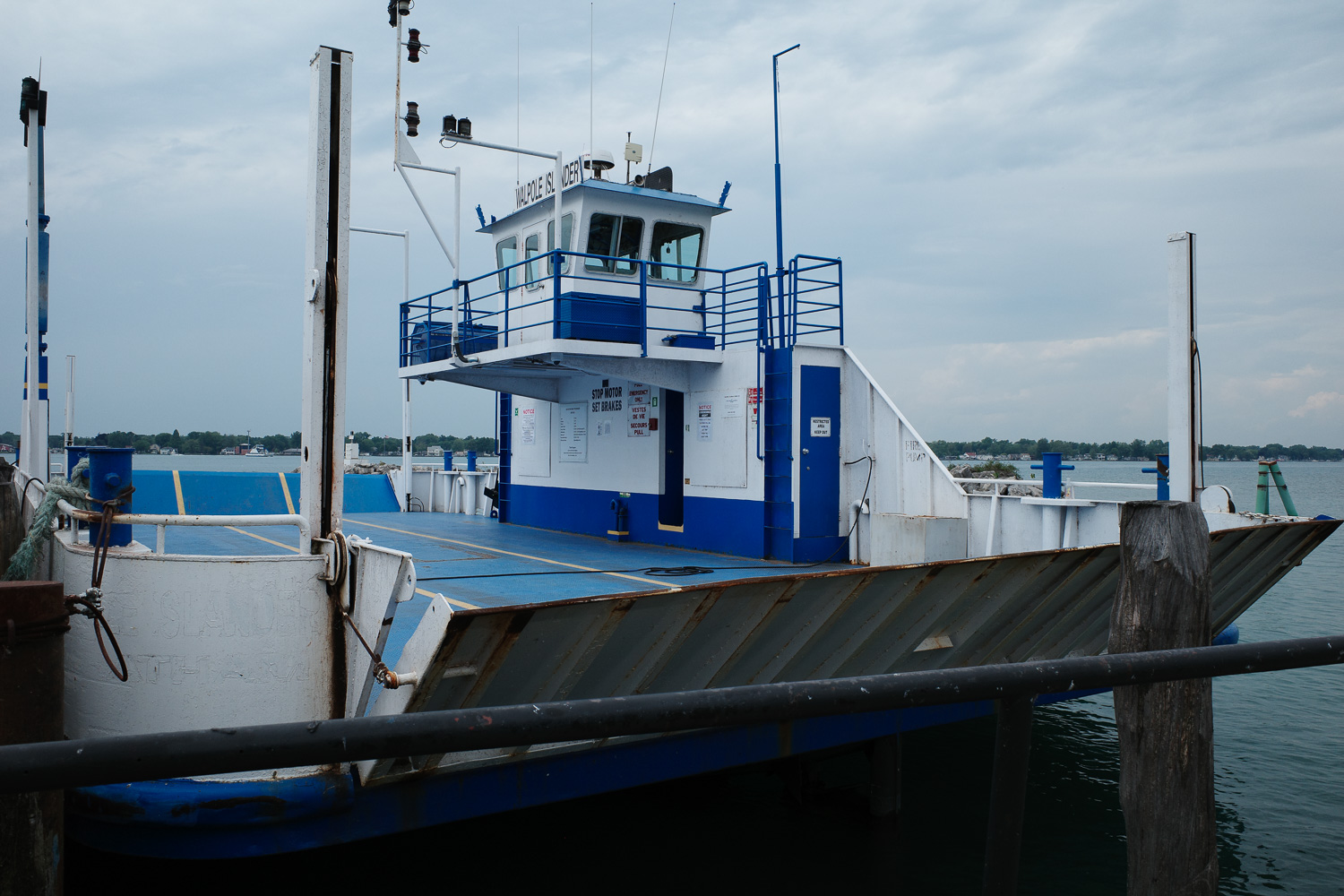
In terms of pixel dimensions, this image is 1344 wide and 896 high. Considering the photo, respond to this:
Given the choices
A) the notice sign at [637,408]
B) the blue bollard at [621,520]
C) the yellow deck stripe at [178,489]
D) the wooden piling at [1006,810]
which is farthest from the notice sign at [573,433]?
the wooden piling at [1006,810]

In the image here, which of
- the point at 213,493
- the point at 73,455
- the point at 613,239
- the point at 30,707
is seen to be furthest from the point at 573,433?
the point at 30,707

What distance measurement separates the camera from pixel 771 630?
5602mm

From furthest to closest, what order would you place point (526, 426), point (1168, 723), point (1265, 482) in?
1. point (526, 426)
2. point (1265, 482)
3. point (1168, 723)

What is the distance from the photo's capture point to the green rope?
5672mm

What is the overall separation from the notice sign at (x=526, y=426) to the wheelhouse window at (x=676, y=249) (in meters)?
3.95

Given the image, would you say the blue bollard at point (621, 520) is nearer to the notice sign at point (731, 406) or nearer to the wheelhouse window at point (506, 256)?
the notice sign at point (731, 406)

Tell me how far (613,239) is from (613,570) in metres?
5.87

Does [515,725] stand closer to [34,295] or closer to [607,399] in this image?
[34,295]

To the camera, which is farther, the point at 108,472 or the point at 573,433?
the point at 573,433

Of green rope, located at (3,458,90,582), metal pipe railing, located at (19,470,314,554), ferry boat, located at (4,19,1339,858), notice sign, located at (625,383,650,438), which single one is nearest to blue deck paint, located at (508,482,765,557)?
ferry boat, located at (4,19,1339,858)

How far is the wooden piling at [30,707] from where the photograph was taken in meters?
4.53

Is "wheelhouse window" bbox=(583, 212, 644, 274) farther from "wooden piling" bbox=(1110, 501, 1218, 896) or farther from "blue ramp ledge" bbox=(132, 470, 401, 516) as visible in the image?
"wooden piling" bbox=(1110, 501, 1218, 896)

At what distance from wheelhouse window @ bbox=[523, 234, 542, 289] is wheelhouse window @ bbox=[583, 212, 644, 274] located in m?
1.03

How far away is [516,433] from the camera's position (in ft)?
56.9
